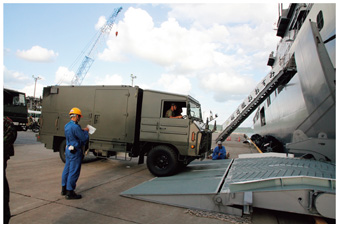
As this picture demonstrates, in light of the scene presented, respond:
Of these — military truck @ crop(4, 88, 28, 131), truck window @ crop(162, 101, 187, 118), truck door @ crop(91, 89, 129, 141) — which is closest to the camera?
truck window @ crop(162, 101, 187, 118)

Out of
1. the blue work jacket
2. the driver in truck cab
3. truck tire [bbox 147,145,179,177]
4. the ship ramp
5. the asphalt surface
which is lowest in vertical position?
the asphalt surface

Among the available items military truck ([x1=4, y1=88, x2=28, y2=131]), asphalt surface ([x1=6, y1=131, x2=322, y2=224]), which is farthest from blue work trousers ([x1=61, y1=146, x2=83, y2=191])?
military truck ([x1=4, y1=88, x2=28, y2=131])

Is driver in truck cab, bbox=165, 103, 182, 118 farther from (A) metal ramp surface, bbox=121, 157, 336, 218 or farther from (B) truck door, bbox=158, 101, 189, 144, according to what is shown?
(A) metal ramp surface, bbox=121, 157, 336, 218

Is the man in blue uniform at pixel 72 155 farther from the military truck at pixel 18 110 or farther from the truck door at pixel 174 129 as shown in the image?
the military truck at pixel 18 110

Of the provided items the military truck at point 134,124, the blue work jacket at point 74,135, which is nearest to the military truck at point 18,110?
the military truck at point 134,124

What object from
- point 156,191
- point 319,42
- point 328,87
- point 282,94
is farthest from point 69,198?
point 282,94

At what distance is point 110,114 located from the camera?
676 centimetres

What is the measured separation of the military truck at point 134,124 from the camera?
5844 millimetres

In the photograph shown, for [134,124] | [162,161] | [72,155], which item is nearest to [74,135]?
[72,155]

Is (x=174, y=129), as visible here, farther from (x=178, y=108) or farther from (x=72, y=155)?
(x=72, y=155)

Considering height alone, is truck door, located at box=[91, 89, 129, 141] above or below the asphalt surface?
above

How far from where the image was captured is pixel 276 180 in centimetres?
349

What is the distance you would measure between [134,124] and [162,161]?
1.43 metres

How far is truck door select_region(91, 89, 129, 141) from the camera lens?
661 cm
